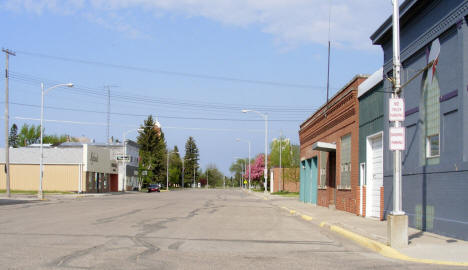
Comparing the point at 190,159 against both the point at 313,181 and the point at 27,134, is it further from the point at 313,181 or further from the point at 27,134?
the point at 313,181

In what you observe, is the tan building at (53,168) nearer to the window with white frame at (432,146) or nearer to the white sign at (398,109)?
the window with white frame at (432,146)

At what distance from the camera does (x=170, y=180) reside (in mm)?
125938

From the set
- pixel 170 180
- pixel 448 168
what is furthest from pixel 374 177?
pixel 170 180

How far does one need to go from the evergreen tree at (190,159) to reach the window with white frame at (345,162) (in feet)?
432

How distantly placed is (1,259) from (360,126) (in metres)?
17.4

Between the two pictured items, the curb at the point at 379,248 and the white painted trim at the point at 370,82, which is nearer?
the curb at the point at 379,248

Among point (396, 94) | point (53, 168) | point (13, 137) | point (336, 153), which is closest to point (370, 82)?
point (336, 153)

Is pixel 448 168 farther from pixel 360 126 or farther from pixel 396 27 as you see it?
pixel 360 126

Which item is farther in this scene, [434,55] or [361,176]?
[361,176]

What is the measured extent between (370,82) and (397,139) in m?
10.1

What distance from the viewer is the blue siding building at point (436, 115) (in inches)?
525

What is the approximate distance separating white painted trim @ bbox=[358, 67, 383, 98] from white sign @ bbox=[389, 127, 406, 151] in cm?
847

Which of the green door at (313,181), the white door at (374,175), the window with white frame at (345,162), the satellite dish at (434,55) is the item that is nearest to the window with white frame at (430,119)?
the satellite dish at (434,55)

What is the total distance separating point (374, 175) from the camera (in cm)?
2191
